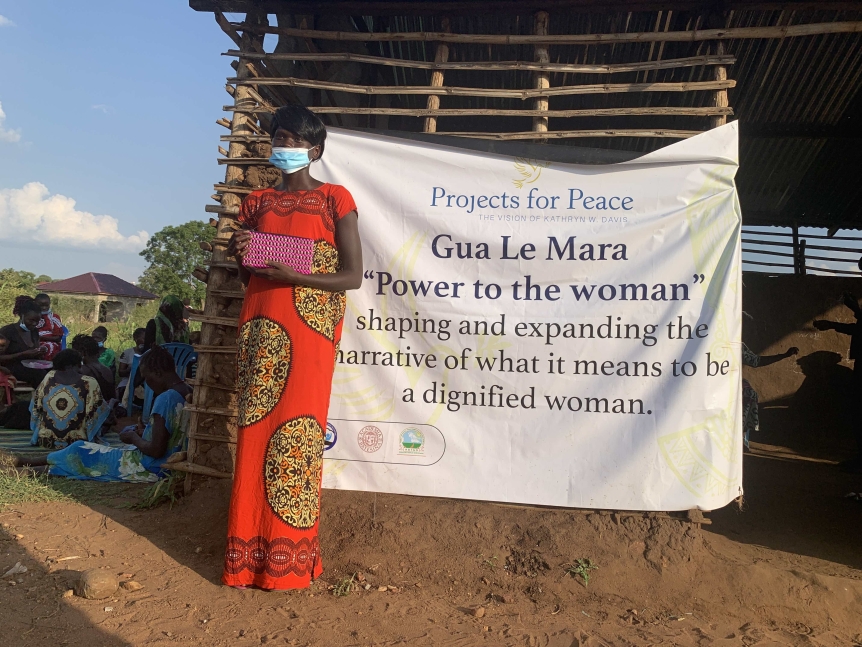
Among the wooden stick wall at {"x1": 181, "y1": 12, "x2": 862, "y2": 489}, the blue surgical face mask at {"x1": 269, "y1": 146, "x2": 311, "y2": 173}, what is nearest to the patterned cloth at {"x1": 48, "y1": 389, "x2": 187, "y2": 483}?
the wooden stick wall at {"x1": 181, "y1": 12, "x2": 862, "y2": 489}

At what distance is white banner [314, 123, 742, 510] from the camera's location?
3.01 metres

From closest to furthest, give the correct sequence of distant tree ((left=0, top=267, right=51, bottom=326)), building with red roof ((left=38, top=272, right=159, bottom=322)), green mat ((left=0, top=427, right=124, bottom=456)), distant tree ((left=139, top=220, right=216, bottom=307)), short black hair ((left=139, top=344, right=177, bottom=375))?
short black hair ((left=139, top=344, right=177, bottom=375)) → green mat ((left=0, top=427, right=124, bottom=456)) → distant tree ((left=0, top=267, right=51, bottom=326)) → building with red roof ((left=38, top=272, right=159, bottom=322)) → distant tree ((left=139, top=220, right=216, bottom=307))

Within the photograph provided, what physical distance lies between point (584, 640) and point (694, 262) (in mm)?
1815

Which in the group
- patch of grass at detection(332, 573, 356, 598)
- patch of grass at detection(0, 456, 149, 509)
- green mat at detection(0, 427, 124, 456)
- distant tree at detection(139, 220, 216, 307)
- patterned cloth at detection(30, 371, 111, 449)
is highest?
distant tree at detection(139, 220, 216, 307)

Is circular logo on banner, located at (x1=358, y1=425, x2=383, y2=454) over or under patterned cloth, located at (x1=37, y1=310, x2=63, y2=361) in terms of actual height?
under

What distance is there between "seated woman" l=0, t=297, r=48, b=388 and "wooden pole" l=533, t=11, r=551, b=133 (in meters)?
6.37

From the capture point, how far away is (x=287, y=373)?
106 inches

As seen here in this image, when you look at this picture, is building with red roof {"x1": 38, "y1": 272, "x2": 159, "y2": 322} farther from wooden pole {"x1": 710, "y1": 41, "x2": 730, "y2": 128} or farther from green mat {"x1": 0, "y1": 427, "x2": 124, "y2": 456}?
wooden pole {"x1": 710, "y1": 41, "x2": 730, "y2": 128}

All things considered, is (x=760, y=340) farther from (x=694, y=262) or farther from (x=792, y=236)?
(x=694, y=262)

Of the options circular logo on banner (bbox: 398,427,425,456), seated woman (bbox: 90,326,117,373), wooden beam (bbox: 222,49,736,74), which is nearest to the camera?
circular logo on banner (bbox: 398,427,425,456)

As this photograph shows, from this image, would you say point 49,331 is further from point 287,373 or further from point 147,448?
point 287,373

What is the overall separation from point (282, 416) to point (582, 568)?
5.30 ft


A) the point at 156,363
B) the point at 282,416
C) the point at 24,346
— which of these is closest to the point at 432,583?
the point at 282,416

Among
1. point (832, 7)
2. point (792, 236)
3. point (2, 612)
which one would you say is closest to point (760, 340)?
point (792, 236)
